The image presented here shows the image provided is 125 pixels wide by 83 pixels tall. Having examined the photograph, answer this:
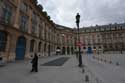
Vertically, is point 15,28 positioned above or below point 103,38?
below

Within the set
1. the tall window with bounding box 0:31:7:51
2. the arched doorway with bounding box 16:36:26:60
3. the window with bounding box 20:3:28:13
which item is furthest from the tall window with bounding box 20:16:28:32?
the tall window with bounding box 0:31:7:51

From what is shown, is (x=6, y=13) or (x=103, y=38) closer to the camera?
(x=6, y=13)

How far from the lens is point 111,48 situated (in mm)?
63562

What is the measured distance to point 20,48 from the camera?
64.9 feet

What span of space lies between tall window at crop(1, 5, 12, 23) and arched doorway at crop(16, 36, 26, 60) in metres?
4.49

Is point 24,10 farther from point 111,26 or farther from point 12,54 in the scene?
point 111,26

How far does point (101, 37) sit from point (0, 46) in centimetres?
6300

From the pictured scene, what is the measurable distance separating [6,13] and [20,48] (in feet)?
22.6

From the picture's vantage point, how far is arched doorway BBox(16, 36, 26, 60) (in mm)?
19141

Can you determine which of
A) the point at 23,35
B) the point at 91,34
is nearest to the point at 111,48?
the point at 91,34

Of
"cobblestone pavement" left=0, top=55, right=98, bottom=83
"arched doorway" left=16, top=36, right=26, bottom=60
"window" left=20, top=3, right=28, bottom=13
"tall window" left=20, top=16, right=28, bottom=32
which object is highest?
"window" left=20, top=3, right=28, bottom=13

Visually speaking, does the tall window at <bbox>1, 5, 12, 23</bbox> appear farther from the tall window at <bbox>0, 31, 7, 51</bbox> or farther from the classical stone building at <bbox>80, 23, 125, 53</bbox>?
the classical stone building at <bbox>80, 23, 125, 53</bbox>

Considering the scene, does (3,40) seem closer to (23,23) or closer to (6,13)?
(6,13)

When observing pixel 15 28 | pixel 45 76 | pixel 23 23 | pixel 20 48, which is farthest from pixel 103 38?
pixel 45 76
